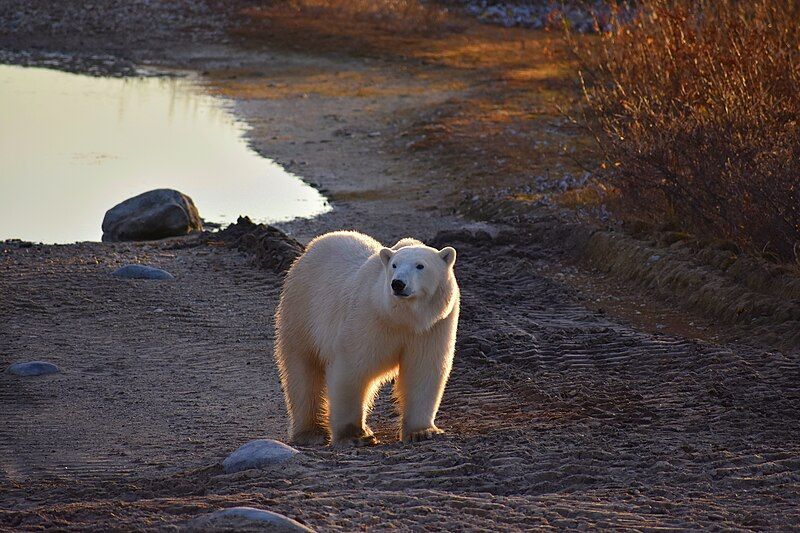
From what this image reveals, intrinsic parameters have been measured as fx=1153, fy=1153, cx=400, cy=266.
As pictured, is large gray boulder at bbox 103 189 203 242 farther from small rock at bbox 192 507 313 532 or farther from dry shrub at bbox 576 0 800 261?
small rock at bbox 192 507 313 532

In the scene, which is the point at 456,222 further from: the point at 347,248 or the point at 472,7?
the point at 472,7

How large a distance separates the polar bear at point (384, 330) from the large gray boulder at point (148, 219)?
689 centimetres

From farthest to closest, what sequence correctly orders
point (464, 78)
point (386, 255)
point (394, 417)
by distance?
1. point (464, 78)
2. point (394, 417)
3. point (386, 255)

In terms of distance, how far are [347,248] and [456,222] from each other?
6955 millimetres

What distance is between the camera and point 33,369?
890cm

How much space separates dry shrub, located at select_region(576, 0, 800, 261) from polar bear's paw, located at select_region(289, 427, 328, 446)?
15.0ft

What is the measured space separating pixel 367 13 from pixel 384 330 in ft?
90.2

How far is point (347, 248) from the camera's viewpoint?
7.43 metres

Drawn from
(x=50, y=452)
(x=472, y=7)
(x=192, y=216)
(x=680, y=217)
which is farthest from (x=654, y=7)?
(x=472, y=7)

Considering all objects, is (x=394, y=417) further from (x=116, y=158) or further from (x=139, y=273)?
(x=116, y=158)

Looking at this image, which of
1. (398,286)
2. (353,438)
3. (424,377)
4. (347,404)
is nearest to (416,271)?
(398,286)

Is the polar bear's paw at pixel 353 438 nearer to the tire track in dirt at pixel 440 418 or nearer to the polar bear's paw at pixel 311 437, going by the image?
the tire track in dirt at pixel 440 418

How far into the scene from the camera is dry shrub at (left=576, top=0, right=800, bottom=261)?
10.1m

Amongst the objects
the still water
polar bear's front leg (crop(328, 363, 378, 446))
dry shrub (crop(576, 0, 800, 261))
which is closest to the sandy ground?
polar bear's front leg (crop(328, 363, 378, 446))
